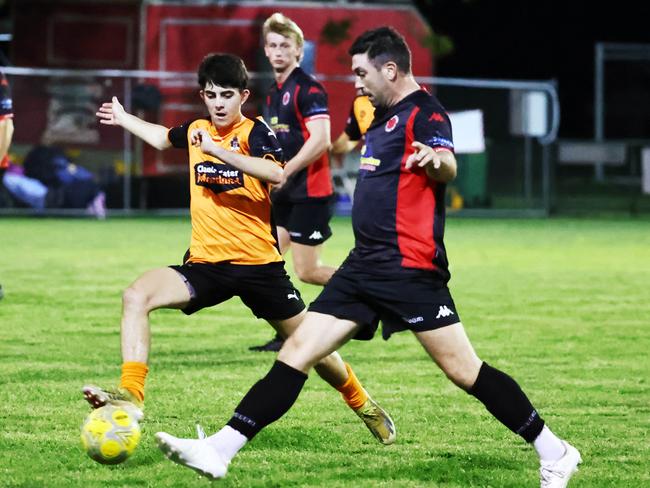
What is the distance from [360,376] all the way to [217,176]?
2.43 m

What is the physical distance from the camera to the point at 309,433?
7484 millimetres

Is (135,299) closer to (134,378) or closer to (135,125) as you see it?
(134,378)

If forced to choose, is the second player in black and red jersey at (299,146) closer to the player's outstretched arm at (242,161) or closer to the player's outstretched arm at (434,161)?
the player's outstretched arm at (242,161)

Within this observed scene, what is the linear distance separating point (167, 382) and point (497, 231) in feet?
52.8

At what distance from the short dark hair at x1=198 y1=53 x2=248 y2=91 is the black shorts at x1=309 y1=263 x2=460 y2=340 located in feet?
4.67

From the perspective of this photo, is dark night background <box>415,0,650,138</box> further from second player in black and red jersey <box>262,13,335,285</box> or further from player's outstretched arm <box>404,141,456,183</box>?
player's outstretched arm <box>404,141,456,183</box>

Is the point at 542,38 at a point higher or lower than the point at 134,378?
higher

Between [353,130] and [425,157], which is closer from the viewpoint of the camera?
[425,157]

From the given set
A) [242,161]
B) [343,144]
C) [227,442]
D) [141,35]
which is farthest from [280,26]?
[141,35]

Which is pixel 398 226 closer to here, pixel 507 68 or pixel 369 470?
pixel 369 470

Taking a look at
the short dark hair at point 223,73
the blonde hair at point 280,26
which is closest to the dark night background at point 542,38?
the blonde hair at point 280,26

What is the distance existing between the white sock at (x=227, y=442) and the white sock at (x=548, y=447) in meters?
1.22

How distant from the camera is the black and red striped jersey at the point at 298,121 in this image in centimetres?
1067

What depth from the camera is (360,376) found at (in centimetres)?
948
